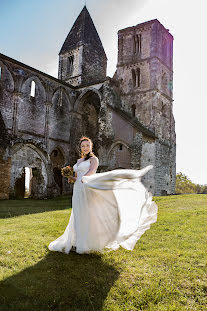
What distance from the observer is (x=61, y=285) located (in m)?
3.54

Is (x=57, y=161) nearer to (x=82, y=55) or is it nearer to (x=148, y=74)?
(x=82, y=55)

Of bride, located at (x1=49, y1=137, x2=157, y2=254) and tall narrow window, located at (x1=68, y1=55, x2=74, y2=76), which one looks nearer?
bride, located at (x1=49, y1=137, x2=157, y2=254)

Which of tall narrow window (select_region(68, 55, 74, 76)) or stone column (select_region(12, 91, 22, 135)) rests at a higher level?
tall narrow window (select_region(68, 55, 74, 76))

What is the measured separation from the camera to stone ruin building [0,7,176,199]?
2006 cm

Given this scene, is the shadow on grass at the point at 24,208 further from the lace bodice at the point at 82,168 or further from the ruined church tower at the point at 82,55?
the ruined church tower at the point at 82,55

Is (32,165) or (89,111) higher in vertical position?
(89,111)

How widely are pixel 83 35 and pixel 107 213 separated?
27848 millimetres

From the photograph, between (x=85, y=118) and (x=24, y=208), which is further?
(x=85, y=118)

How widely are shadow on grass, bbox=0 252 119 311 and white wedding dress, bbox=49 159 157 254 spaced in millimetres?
335

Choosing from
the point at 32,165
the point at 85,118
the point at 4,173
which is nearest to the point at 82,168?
the point at 4,173

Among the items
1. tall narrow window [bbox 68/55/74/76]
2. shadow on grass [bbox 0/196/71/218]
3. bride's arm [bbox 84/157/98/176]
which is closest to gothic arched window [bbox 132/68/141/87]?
tall narrow window [bbox 68/55/74/76]

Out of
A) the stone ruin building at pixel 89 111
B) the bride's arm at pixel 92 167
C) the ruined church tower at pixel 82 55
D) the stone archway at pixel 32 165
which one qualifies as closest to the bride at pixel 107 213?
the bride's arm at pixel 92 167

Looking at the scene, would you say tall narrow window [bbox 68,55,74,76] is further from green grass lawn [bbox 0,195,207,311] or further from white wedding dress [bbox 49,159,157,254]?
white wedding dress [bbox 49,159,157,254]

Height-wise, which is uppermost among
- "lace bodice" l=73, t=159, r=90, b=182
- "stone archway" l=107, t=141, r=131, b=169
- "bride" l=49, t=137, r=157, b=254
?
"stone archway" l=107, t=141, r=131, b=169
